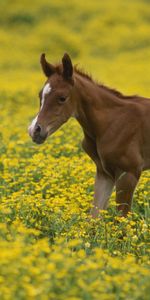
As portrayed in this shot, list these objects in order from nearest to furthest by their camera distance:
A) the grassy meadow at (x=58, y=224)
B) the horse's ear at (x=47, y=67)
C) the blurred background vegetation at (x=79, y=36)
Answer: the grassy meadow at (x=58, y=224), the horse's ear at (x=47, y=67), the blurred background vegetation at (x=79, y=36)

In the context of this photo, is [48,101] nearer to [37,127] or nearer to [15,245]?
[37,127]

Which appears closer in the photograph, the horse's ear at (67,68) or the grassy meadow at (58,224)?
the grassy meadow at (58,224)

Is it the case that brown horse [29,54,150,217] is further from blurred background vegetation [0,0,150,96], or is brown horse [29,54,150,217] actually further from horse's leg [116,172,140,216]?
blurred background vegetation [0,0,150,96]

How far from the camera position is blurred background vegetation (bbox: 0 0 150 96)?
30073 mm

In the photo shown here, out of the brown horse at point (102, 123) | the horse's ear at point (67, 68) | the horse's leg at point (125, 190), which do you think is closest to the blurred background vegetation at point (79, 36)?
the brown horse at point (102, 123)

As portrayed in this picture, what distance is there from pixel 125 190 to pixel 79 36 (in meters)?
27.3

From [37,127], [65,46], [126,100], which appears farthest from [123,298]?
[65,46]

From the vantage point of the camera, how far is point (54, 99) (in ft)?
26.1

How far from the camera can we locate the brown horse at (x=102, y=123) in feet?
26.1

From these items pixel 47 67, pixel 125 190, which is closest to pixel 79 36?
pixel 47 67

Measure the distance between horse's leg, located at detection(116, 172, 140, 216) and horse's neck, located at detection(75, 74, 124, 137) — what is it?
1.81 feet

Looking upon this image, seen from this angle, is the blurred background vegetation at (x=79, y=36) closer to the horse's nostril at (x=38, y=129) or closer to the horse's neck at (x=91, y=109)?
the horse's neck at (x=91, y=109)

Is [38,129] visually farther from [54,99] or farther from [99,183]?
[99,183]

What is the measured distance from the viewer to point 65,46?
32.8 meters
